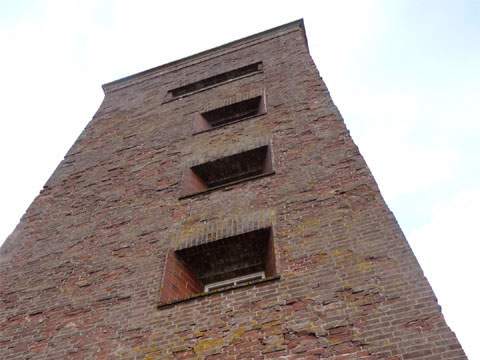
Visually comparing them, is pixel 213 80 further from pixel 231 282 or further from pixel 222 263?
pixel 231 282

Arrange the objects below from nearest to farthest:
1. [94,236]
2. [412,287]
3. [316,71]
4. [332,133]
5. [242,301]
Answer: [412,287], [242,301], [94,236], [332,133], [316,71]

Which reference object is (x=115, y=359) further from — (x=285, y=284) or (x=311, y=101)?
(x=311, y=101)

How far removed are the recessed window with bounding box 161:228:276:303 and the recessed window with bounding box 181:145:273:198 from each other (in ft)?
6.22

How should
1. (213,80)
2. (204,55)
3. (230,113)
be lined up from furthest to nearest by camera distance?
(204,55), (213,80), (230,113)

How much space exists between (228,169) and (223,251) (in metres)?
2.48

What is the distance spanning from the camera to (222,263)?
7238mm

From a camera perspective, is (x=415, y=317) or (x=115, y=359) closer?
(x=415, y=317)

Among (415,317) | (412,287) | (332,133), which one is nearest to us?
(415,317)

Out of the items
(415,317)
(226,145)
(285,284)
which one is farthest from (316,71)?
(415,317)

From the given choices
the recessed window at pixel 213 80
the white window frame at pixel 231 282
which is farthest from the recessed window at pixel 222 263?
the recessed window at pixel 213 80

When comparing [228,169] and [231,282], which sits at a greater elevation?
[228,169]

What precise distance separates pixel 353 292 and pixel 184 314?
1.93 metres

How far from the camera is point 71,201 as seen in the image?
920 cm

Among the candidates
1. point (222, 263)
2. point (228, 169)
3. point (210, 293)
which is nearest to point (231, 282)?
point (222, 263)
